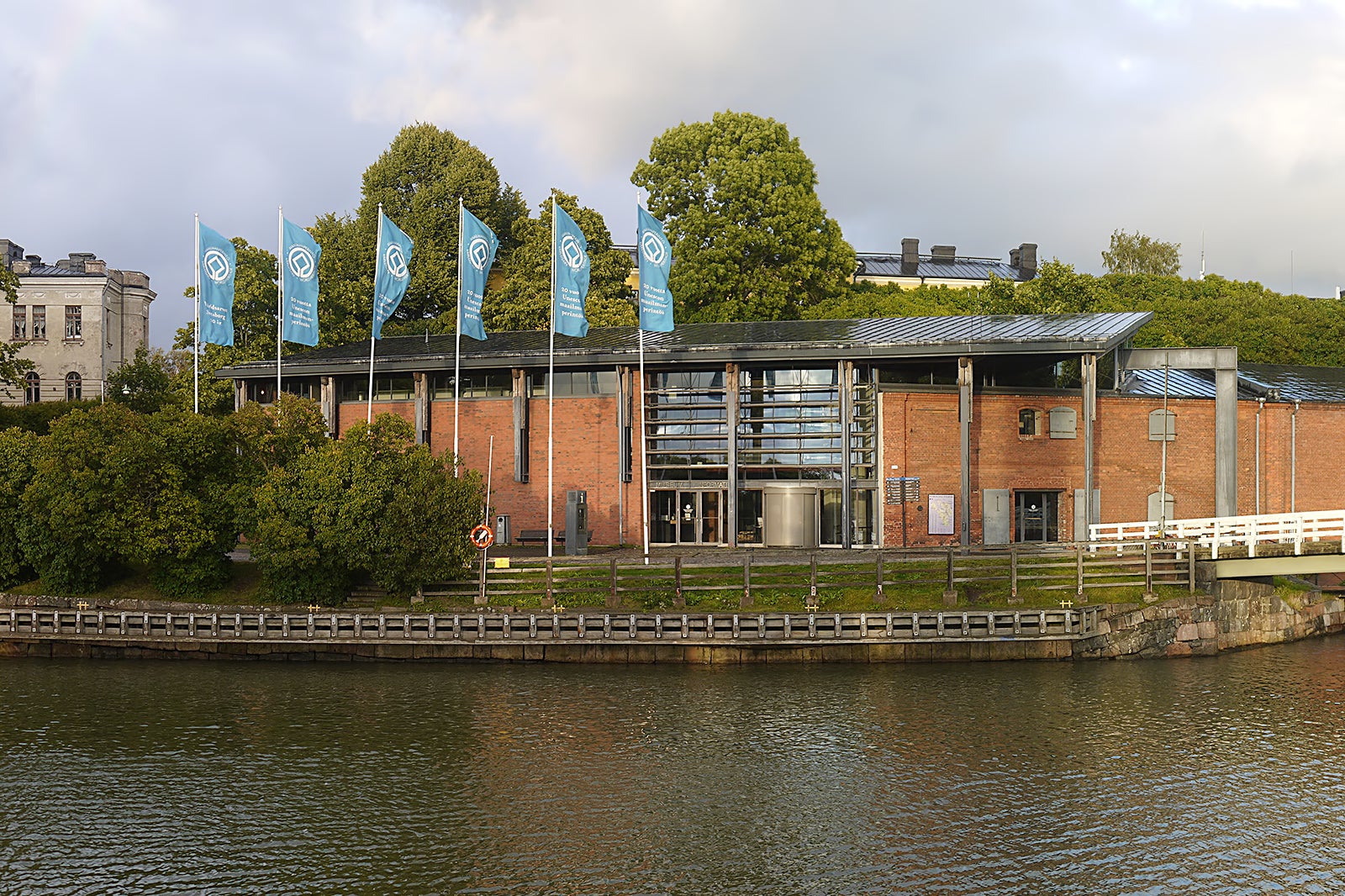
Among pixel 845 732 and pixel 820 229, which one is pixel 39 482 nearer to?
pixel 845 732

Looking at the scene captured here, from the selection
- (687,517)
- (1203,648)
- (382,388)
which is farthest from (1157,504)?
(382,388)

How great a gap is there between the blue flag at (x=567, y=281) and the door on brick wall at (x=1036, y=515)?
1870cm

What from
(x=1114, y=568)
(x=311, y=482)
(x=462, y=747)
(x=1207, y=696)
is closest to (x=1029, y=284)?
(x=1114, y=568)

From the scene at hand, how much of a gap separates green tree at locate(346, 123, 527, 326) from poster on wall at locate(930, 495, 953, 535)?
3341cm

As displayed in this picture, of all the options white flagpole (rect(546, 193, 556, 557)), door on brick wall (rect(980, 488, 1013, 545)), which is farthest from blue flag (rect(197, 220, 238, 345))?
door on brick wall (rect(980, 488, 1013, 545))

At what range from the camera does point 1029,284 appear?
2530 inches

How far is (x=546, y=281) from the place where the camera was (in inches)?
2542

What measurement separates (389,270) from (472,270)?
354 cm

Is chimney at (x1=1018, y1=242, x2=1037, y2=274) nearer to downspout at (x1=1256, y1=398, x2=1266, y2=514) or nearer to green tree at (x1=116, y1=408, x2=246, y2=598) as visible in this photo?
downspout at (x1=1256, y1=398, x2=1266, y2=514)

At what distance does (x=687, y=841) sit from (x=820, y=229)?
5303 cm

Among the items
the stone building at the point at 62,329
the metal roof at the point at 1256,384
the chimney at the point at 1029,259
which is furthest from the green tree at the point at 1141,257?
the stone building at the point at 62,329

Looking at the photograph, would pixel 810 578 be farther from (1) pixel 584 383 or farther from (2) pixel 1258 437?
(2) pixel 1258 437

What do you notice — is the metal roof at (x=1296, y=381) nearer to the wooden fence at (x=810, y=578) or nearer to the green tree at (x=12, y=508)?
the wooden fence at (x=810, y=578)

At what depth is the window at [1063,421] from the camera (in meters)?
46.2
